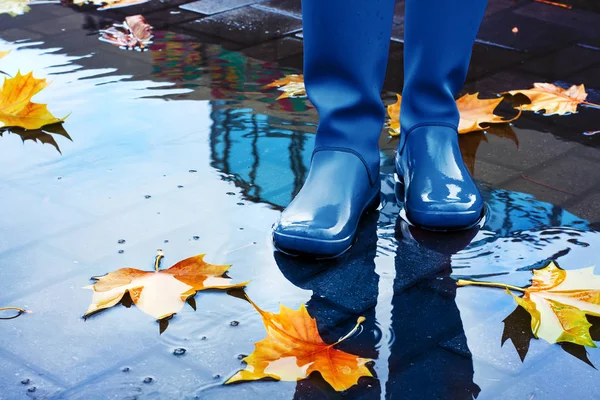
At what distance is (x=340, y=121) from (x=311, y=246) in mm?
319

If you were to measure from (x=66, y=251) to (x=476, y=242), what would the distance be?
3.03 ft

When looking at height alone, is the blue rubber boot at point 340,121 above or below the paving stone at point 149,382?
above

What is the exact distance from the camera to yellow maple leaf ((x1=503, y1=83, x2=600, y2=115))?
249 centimetres

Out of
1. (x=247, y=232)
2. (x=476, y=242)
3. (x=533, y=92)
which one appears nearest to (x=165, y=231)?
(x=247, y=232)

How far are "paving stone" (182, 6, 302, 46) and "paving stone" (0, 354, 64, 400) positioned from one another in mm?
1993

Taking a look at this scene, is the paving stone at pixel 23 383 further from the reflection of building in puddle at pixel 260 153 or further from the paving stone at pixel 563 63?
the paving stone at pixel 563 63

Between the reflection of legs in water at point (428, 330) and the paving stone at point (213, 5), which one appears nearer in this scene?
the reflection of legs in water at point (428, 330)

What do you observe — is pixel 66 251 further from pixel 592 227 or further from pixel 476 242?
pixel 592 227

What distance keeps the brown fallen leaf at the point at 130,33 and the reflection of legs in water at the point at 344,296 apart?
5.26 feet

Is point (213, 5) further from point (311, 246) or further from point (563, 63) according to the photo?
point (311, 246)

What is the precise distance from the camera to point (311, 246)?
1.71 meters

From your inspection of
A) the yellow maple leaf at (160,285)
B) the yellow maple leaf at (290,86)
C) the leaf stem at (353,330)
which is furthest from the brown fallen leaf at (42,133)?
the leaf stem at (353,330)

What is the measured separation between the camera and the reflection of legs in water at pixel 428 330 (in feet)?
4.40

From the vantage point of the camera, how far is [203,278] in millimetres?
1631
